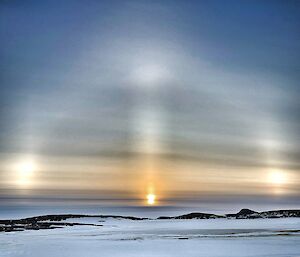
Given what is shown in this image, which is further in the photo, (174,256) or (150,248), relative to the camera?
(150,248)

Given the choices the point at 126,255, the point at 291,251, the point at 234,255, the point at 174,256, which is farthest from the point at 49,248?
the point at 291,251

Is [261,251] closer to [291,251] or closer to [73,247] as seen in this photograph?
[291,251]

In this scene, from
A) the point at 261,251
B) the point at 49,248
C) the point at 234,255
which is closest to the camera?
the point at 234,255

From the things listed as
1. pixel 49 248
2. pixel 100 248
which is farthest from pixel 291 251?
pixel 49 248

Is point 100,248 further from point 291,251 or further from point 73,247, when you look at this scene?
point 291,251

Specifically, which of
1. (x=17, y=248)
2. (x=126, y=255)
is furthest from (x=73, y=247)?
(x=126, y=255)

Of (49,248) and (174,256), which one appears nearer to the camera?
(174,256)

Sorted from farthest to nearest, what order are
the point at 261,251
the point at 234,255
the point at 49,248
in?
the point at 49,248 < the point at 261,251 < the point at 234,255

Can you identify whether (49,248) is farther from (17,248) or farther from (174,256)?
(174,256)
